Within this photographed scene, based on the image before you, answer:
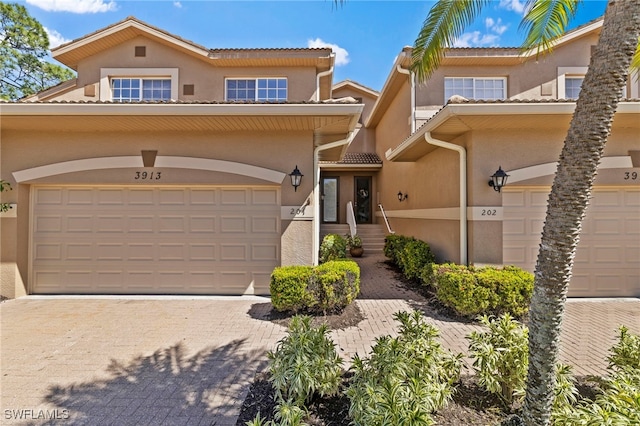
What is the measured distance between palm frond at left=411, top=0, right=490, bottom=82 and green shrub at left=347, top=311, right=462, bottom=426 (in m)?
4.57

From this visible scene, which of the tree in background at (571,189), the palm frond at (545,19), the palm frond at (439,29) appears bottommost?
the tree in background at (571,189)

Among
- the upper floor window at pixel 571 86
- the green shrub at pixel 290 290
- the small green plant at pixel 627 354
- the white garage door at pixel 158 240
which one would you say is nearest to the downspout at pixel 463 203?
the small green plant at pixel 627 354

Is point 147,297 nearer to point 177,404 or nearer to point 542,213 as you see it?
point 177,404

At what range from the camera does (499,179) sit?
6.71 m

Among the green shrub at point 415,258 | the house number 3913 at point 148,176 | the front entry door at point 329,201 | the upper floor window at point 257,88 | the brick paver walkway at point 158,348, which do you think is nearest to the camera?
the brick paver walkway at point 158,348

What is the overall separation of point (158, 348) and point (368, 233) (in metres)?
11.4

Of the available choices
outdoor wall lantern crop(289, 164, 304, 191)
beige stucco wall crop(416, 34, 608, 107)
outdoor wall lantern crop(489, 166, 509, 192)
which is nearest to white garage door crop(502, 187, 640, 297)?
outdoor wall lantern crop(489, 166, 509, 192)

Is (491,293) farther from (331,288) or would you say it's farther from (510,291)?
(331,288)

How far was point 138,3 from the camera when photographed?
941 cm

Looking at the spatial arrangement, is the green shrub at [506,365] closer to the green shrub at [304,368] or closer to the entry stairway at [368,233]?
the green shrub at [304,368]

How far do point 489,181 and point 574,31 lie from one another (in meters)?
8.00

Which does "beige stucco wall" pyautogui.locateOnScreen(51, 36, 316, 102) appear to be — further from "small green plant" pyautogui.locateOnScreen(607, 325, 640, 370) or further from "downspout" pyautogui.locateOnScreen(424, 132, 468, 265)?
"small green plant" pyautogui.locateOnScreen(607, 325, 640, 370)

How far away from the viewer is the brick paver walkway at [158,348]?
3492mm

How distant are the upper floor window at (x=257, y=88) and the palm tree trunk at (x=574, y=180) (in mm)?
9495
